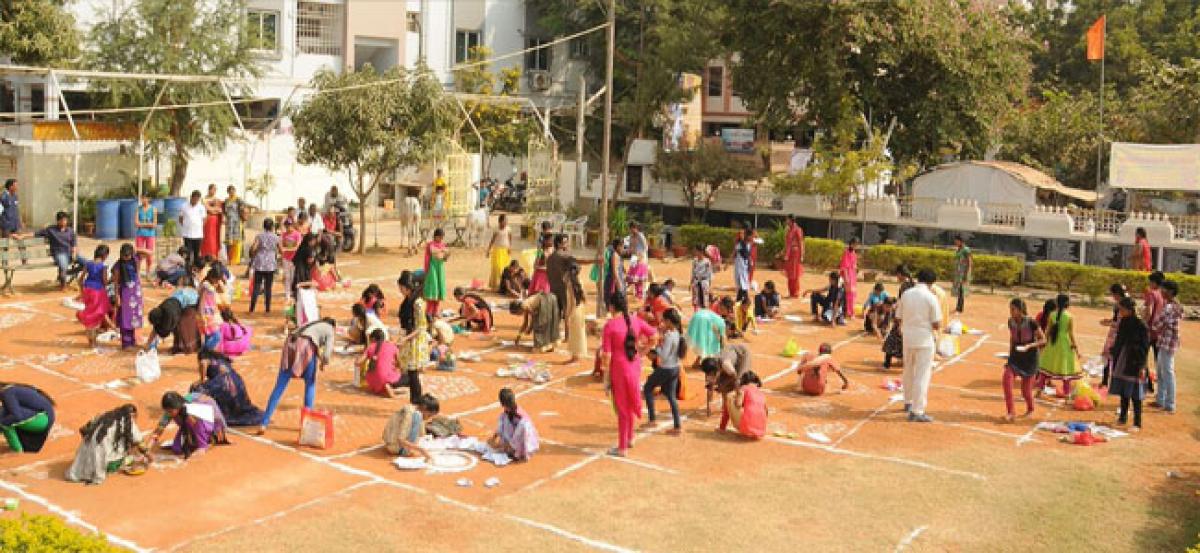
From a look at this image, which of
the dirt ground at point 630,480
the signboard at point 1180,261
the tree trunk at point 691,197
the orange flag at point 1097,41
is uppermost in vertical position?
the orange flag at point 1097,41

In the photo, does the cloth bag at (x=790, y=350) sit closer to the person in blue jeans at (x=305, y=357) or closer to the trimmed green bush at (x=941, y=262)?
the person in blue jeans at (x=305, y=357)

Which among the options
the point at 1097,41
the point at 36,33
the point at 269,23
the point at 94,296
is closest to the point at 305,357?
the point at 94,296

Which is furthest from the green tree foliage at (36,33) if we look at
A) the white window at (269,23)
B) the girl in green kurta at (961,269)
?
the girl in green kurta at (961,269)

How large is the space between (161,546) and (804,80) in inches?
995

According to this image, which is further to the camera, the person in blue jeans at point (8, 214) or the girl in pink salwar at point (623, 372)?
the person in blue jeans at point (8, 214)

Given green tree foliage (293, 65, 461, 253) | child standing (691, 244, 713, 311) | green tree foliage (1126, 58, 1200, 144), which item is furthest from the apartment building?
green tree foliage (1126, 58, 1200, 144)

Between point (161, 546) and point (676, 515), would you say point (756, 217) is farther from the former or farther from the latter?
point (161, 546)

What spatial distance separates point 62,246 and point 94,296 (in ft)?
16.1

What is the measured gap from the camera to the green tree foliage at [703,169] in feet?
107

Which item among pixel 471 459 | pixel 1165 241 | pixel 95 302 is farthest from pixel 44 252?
pixel 1165 241

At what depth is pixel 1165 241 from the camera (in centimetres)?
2786

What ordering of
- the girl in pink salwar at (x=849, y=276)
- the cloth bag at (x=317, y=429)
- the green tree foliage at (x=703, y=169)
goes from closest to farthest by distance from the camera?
the cloth bag at (x=317, y=429) < the girl in pink salwar at (x=849, y=276) < the green tree foliage at (x=703, y=169)

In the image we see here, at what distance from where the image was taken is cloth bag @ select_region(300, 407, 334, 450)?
1304 centimetres

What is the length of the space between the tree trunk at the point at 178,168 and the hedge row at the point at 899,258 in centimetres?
1454
